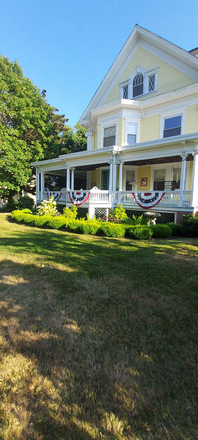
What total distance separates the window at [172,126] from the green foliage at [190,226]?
5821 millimetres

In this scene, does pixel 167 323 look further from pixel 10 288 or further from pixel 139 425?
pixel 10 288

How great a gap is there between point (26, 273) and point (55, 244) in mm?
2745

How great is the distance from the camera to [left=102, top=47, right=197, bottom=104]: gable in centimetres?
1245

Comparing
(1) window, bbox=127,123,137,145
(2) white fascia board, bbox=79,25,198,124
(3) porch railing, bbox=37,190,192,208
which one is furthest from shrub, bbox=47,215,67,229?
(2) white fascia board, bbox=79,25,198,124

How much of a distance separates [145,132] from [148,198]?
5392 mm

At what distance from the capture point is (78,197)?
1255cm

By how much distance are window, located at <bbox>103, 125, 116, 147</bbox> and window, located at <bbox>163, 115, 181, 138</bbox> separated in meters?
3.23

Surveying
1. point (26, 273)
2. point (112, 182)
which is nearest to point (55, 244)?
point (26, 273)

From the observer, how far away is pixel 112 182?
41.6 ft

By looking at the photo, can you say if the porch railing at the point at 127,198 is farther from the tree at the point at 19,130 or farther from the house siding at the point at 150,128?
the tree at the point at 19,130

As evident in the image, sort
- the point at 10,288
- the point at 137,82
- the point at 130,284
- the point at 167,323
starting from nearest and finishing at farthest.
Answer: the point at 167,323 < the point at 10,288 < the point at 130,284 < the point at 137,82

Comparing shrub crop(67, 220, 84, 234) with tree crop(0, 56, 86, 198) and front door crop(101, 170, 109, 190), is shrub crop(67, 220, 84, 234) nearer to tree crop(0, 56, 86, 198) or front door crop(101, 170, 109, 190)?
front door crop(101, 170, 109, 190)

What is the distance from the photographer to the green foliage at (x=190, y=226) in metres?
8.99

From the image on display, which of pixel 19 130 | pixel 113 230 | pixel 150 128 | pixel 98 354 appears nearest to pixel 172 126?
pixel 150 128
